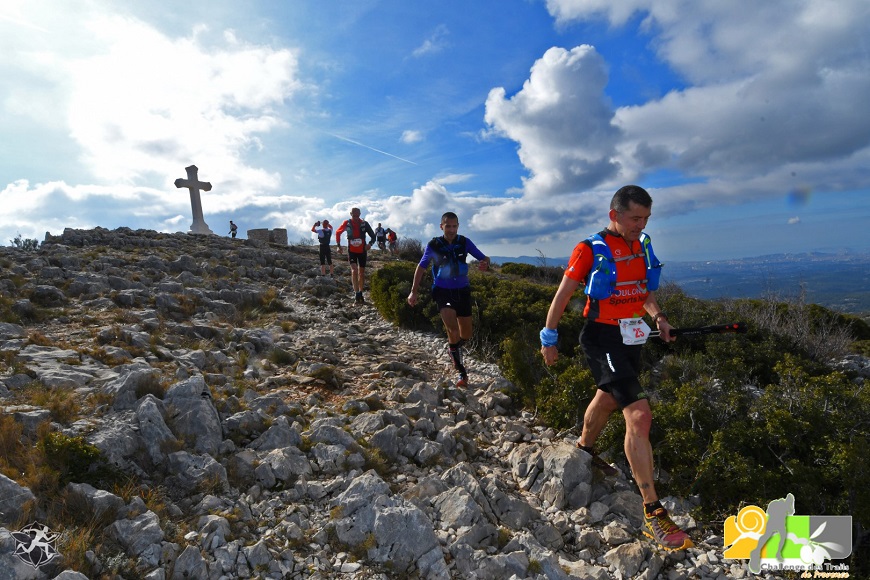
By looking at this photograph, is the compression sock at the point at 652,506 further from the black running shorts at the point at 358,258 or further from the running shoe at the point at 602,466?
the black running shorts at the point at 358,258

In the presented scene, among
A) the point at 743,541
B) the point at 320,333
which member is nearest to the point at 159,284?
the point at 320,333

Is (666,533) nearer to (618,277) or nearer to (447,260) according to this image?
(618,277)

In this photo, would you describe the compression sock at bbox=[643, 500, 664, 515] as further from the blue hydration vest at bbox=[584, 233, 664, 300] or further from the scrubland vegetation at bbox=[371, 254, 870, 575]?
the blue hydration vest at bbox=[584, 233, 664, 300]

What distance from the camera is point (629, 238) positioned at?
359 cm

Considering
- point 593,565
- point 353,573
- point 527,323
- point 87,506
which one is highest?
point 527,323

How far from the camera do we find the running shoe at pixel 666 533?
123 inches

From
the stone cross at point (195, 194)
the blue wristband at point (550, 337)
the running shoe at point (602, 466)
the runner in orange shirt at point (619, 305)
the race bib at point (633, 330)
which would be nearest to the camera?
the runner in orange shirt at point (619, 305)

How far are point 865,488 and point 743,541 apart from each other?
0.88 meters

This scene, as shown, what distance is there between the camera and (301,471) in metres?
3.95

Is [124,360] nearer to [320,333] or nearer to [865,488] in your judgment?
[320,333]

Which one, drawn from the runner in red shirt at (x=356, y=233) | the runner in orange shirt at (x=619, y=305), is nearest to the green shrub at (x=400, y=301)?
the runner in red shirt at (x=356, y=233)

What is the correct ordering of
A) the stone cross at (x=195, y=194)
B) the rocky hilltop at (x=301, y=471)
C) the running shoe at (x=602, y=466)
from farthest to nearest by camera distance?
the stone cross at (x=195, y=194) < the running shoe at (x=602, y=466) < the rocky hilltop at (x=301, y=471)

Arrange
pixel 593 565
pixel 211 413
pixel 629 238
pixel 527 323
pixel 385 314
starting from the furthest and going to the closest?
pixel 385 314
pixel 527 323
pixel 211 413
pixel 629 238
pixel 593 565

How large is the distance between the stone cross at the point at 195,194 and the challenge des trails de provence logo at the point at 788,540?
93.3ft
